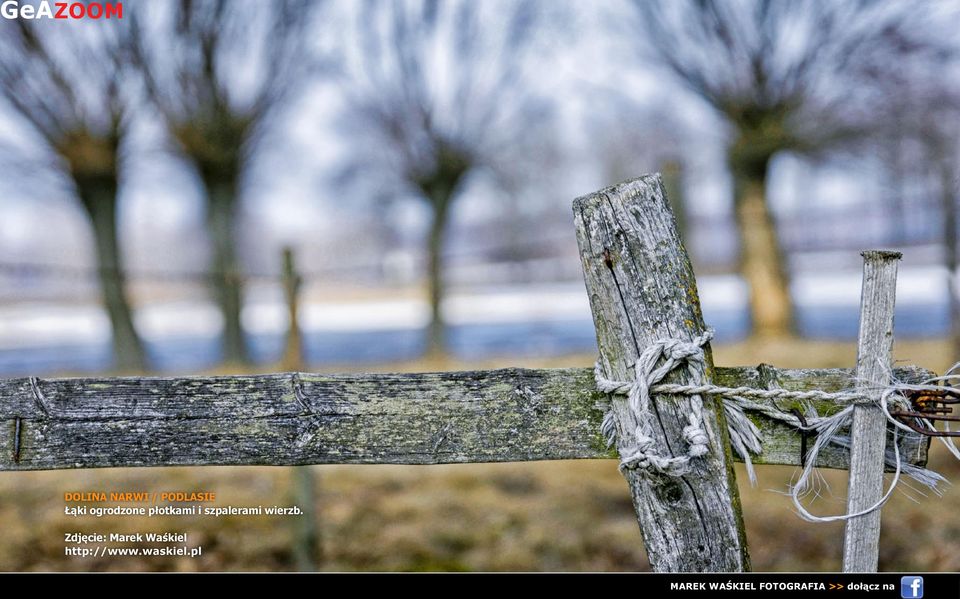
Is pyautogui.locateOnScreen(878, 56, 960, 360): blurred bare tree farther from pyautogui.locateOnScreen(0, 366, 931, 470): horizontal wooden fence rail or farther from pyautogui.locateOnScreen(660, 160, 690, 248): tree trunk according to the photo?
pyautogui.locateOnScreen(0, 366, 931, 470): horizontal wooden fence rail

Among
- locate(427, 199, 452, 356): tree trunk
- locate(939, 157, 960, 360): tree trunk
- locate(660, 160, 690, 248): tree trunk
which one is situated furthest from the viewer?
locate(427, 199, 452, 356): tree trunk

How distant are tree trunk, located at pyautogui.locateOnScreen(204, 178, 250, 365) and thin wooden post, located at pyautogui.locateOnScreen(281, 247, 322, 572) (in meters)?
5.76

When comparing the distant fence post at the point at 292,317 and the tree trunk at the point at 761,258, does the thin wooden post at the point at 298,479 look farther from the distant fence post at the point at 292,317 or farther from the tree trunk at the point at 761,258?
the tree trunk at the point at 761,258

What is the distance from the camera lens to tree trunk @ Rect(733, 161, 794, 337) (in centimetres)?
843

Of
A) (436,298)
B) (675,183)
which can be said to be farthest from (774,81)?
(436,298)

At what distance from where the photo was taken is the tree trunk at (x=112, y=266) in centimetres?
780

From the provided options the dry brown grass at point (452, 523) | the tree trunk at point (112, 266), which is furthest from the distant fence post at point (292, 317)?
the tree trunk at point (112, 266)

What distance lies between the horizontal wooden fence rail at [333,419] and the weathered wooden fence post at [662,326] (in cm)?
13

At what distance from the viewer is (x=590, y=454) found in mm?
1350

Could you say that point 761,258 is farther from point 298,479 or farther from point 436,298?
point 298,479

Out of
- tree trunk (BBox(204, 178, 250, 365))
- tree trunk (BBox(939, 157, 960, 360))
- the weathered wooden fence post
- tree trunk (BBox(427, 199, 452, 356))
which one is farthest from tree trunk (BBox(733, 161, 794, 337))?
the weathered wooden fence post

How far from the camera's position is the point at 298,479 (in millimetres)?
3297

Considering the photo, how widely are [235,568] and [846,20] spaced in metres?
7.24
